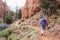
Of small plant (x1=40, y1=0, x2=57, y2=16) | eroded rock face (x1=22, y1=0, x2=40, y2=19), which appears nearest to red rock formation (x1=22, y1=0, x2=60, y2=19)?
eroded rock face (x1=22, y1=0, x2=40, y2=19)

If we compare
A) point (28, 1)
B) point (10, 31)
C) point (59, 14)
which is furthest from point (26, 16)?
point (59, 14)

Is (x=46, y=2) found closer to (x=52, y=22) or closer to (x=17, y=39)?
(x=52, y=22)

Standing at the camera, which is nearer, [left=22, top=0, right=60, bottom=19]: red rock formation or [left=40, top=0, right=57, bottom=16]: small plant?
[left=40, top=0, right=57, bottom=16]: small plant

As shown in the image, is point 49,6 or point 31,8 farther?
point 31,8

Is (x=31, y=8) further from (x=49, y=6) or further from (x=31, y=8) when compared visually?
(x=49, y=6)

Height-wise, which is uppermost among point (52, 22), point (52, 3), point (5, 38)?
point (52, 3)

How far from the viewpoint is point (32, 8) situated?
2775 centimetres

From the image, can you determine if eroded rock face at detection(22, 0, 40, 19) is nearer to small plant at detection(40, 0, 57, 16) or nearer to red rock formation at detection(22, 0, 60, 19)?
red rock formation at detection(22, 0, 60, 19)

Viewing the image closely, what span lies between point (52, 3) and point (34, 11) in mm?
6422

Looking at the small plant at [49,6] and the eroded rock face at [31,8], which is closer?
the small plant at [49,6]

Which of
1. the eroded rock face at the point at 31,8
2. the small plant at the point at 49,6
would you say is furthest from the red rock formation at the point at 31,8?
the small plant at the point at 49,6

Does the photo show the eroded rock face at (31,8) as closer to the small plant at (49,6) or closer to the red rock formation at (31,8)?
the red rock formation at (31,8)

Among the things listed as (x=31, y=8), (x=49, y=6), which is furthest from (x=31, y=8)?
(x=49, y=6)

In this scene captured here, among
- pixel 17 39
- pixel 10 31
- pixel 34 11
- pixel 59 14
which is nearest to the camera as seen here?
pixel 17 39
